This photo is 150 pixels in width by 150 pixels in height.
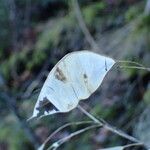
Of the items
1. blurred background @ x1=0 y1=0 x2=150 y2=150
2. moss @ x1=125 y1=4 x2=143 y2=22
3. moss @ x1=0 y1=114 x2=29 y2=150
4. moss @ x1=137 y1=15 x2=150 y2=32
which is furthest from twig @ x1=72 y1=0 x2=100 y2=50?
moss @ x1=0 y1=114 x2=29 y2=150

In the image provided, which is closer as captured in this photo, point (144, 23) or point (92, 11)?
point (144, 23)

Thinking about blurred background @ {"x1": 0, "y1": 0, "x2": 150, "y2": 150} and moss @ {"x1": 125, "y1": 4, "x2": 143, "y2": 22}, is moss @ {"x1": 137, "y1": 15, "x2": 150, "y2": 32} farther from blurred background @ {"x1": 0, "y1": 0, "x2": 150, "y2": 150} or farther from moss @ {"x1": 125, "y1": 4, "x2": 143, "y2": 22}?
moss @ {"x1": 125, "y1": 4, "x2": 143, "y2": 22}

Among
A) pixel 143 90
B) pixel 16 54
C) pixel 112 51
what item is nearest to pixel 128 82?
pixel 143 90

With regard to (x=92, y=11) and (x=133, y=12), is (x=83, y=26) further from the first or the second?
(x=133, y=12)

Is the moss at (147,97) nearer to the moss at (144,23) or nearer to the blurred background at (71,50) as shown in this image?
the blurred background at (71,50)

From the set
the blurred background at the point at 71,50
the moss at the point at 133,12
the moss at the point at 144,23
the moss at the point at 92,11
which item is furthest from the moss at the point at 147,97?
the moss at the point at 92,11

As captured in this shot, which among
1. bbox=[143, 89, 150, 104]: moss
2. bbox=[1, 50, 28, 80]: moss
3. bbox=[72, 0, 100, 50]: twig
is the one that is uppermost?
bbox=[72, 0, 100, 50]: twig

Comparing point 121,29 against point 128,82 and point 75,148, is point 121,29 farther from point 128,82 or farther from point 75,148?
point 75,148

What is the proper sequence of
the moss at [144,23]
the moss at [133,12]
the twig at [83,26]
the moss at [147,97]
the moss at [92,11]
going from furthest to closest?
the moss at [92,11]
the twig at [83,26]
the moss at [133,12]
the moss at [144,23]
the moss at [147,97]

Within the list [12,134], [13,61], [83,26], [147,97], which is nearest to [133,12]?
[83,26]
